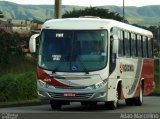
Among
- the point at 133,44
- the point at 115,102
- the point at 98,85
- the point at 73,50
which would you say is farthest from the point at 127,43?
the point at 98,85

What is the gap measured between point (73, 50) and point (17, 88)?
9.01m

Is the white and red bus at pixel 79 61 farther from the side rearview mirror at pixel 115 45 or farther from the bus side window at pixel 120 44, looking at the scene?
the bus side window at pixel 120 44

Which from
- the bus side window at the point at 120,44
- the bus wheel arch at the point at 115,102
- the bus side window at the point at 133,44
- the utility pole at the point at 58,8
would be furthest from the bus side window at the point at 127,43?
the utility pole at the point at 58,8

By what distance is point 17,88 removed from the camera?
31.7 m

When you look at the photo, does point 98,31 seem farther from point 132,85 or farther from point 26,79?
point 26,79

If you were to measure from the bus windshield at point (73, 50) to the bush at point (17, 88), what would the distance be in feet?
24.4

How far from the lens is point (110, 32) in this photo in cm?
2378

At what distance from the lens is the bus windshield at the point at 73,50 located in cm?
2311

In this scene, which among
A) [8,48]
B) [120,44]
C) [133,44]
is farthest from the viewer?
[8,48]

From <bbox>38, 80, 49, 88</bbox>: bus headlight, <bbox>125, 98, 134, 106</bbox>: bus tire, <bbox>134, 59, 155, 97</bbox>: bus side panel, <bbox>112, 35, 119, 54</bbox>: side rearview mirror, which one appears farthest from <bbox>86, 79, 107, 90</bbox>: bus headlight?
<bbox>125, 98, 134, 106</bbox>: bus tire

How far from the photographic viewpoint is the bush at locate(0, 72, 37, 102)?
101ft

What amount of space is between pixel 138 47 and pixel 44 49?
21.3ft

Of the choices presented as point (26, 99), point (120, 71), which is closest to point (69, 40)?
point (120, 71)

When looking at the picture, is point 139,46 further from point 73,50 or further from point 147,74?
point 73,50
